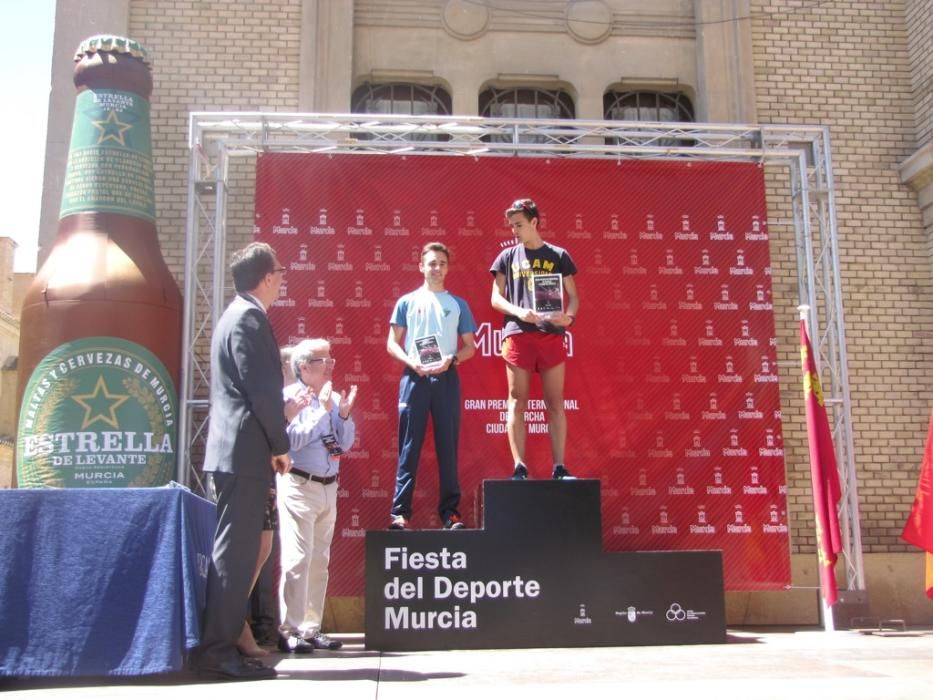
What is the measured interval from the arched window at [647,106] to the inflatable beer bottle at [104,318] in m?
4.24

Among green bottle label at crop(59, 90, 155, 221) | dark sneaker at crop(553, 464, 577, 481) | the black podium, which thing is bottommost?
the black podium

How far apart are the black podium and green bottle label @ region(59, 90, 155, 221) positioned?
334 centimetres

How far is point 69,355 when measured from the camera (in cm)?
652

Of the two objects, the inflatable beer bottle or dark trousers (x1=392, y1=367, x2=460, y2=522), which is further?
the inflatable beer bottle

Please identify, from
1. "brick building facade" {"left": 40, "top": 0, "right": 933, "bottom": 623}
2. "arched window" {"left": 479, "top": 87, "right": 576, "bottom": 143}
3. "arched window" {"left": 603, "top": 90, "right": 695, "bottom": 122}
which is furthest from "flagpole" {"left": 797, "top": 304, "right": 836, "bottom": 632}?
"arched window" {"left": 479, "top": 87, "right": 576, "bottom": 143}

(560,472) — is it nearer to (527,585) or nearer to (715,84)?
(527,585)

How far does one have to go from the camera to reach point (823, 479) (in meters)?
6.61

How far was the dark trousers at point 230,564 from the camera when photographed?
384 cm

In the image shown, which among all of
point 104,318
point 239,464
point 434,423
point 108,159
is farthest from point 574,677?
A: point 108,159

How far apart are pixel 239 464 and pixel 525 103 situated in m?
5.90

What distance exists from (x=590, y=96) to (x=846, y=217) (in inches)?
100

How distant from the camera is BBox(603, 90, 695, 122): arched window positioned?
8930mm

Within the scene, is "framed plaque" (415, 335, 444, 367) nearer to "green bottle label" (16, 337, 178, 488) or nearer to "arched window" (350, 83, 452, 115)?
"green bottle label" (16, 337, 178, 488)

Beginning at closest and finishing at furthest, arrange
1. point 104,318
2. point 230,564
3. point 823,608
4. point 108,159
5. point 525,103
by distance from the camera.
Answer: point 230,564 → point 104,318 → point 823,608 → point 108,159 → point 525,103
